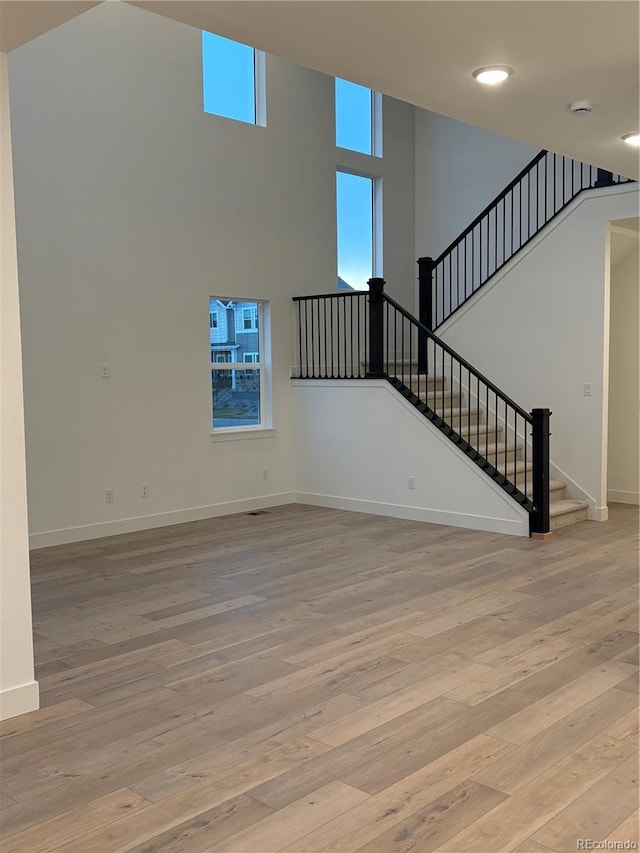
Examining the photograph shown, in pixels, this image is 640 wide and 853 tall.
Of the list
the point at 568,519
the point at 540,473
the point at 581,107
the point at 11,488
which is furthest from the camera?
the point at 568,519

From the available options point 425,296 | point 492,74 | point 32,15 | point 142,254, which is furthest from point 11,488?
point 425,296

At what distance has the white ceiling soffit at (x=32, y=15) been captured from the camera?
2.65 m

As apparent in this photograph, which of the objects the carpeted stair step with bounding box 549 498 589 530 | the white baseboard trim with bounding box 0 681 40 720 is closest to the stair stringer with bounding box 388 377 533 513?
the carpeted stair step with bounding box 549 498 589 530

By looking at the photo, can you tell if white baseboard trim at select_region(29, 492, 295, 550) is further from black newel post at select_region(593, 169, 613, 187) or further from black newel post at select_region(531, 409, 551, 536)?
black newel post at select_region(593, 169, 613, 187)

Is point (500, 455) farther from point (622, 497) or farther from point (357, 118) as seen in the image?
point (357, 118)

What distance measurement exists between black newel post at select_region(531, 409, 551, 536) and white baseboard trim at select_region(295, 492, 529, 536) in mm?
125

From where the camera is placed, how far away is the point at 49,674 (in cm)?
381

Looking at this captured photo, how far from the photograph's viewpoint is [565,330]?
7.66 m

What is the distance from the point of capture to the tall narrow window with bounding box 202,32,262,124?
7832mm

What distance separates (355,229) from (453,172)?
4.78ft

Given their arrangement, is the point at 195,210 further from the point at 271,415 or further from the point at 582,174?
the point at 582,174

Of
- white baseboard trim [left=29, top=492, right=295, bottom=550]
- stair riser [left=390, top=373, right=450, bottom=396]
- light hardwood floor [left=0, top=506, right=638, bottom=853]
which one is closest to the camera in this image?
light hardwood floor [left=0, top=506, right=638, bottom=853]

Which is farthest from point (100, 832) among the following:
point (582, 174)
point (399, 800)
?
point (582, 174)

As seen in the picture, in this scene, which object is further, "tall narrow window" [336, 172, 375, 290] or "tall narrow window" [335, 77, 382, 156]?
"tall narrow window" [336, 172, 375, 290]
